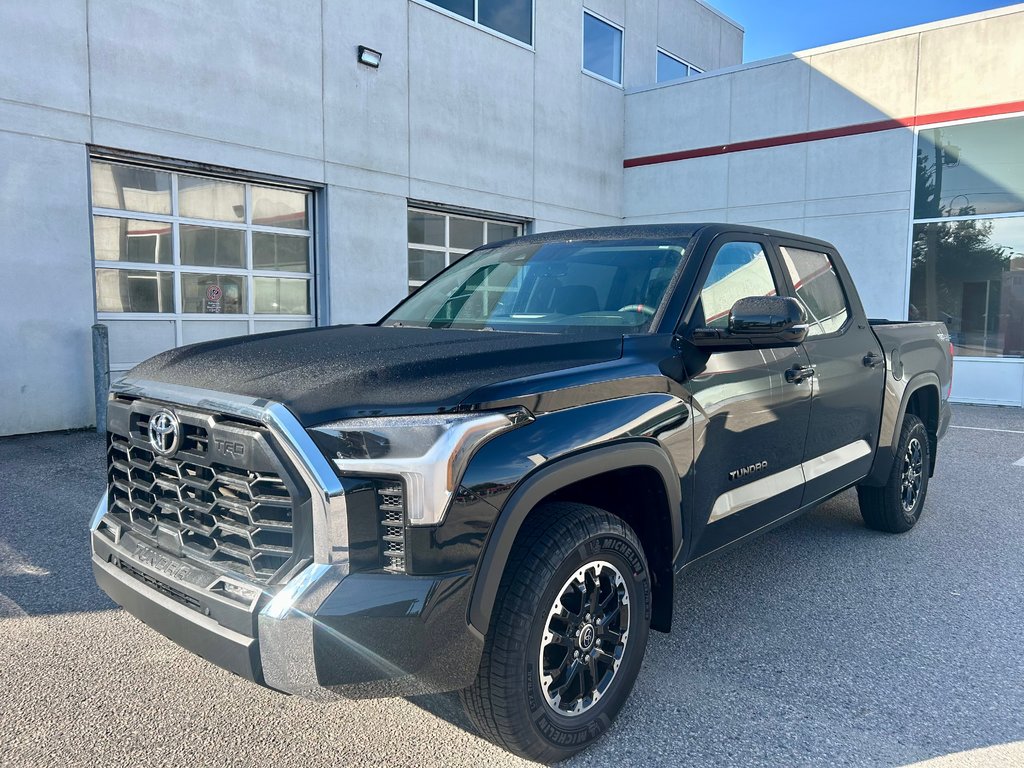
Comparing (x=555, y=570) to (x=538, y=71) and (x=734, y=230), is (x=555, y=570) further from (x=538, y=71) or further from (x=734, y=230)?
(x=538, y=71)

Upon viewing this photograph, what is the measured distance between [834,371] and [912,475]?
5.32 feet

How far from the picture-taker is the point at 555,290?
11.5 ft

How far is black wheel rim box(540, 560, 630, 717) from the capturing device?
246 centimetres

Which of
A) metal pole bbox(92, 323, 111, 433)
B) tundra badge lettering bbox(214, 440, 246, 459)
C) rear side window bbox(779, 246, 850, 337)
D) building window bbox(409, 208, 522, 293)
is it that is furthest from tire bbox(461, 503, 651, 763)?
building window bbox(409, 208, 522, 293)

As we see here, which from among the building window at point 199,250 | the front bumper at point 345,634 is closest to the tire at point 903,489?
the front bumper at point 345,634

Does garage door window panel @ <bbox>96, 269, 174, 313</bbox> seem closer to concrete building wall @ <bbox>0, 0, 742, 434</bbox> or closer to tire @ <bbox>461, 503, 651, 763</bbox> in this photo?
concrete building wall @ <bbox>0, 0, 742, 434</bbox>

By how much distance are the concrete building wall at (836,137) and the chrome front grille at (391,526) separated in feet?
42.0

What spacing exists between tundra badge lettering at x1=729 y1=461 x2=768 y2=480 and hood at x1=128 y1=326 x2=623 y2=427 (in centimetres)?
83

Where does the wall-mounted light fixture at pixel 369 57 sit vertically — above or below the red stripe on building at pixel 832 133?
above

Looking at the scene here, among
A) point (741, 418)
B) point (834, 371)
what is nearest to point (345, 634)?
point (741, 418)

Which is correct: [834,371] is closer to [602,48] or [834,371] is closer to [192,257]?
[192,257]

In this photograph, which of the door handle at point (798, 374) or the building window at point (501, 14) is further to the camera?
the building window at point (501, 14)

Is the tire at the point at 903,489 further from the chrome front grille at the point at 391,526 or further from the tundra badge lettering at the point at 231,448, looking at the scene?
the tundra badge lettering at the point at 231,448

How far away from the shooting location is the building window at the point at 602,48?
14.9 meters
